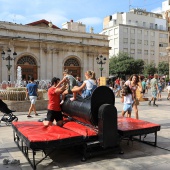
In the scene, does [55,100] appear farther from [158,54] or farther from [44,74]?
[158,54]

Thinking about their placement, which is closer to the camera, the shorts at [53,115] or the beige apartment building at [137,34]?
the shorts at [53,115]

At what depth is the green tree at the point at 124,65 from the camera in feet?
183

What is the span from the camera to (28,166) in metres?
4.90

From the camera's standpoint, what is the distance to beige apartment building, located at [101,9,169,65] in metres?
66.8

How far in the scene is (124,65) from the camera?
55656 mm

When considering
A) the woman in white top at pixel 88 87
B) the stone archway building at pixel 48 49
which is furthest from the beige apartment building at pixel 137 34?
the woman in white top at pixel 88 87

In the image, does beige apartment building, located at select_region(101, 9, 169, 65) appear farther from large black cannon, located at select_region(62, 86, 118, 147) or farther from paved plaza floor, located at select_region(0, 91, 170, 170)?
large black cannon, located at select_region(62, 86, 118, 147)

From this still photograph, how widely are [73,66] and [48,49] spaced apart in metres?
5.07

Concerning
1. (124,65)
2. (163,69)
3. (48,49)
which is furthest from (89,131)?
(163,69)

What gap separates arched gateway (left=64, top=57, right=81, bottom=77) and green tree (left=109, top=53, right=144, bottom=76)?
18523 mm

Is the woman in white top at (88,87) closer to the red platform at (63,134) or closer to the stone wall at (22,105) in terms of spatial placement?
the red platform at (63,134)

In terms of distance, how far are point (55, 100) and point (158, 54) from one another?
6971cm

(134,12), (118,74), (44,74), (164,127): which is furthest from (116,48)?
(164,127)

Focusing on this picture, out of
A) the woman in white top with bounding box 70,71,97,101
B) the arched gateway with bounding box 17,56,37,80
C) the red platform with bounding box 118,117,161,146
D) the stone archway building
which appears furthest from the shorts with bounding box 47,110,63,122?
the arched gateway with bounding box 17,56,37,80
